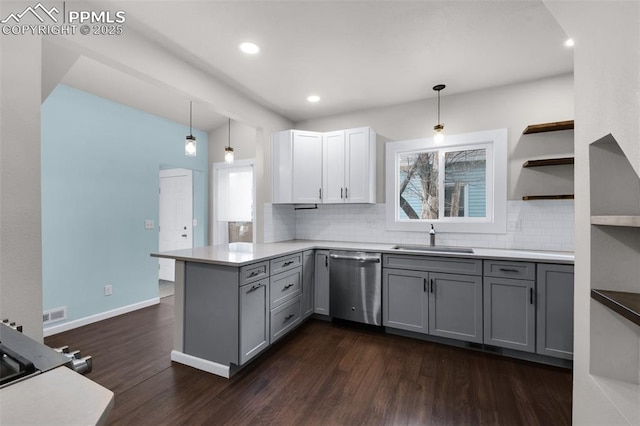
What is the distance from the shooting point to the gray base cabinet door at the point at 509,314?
237cm

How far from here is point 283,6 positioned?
73.7 inches

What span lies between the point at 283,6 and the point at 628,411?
8.60 ft

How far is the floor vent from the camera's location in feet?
9.35

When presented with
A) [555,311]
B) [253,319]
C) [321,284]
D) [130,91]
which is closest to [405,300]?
[321,284]

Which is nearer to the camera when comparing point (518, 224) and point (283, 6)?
point (283, 6)

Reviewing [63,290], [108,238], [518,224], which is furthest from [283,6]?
[63,290]

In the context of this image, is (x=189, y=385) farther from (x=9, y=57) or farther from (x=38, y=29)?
(x=38, y=29)

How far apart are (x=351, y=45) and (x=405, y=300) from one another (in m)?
2.44

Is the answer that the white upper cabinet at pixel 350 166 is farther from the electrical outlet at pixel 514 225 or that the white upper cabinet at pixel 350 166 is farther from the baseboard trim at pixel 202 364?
the baseboard trim at pixel 202 364

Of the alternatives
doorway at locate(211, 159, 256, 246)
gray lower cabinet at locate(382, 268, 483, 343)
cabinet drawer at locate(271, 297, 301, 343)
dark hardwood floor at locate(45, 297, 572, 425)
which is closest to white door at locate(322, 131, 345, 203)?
gray lower cabinet at locate(382, 268, 483, 343)

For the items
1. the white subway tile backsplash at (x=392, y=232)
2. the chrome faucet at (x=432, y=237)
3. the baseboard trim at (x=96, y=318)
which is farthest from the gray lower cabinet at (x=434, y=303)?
the baseboard trim at (x=96, y=318)

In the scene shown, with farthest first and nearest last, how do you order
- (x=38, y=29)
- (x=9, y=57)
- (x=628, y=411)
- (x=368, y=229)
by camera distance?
(x=368, y=229) < (x=38, y=29) < (x=9, y=57) < (x=628, y=411)

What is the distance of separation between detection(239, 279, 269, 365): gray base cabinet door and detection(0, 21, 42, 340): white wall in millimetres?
1173

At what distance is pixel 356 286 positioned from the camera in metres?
3.07
